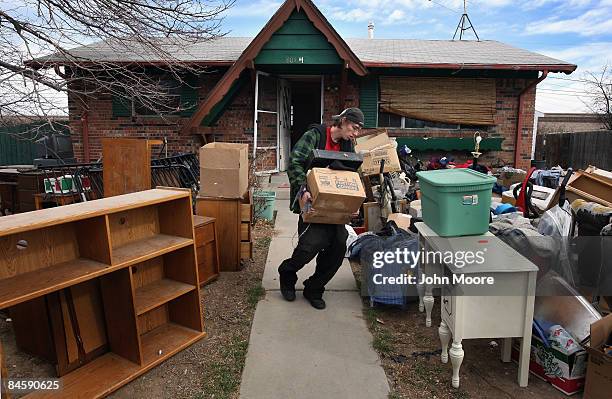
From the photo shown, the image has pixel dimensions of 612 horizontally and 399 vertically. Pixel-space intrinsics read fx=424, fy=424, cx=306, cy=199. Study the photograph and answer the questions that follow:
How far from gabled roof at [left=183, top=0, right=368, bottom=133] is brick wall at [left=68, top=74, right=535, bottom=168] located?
142 cm

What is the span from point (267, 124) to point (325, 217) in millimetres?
6943

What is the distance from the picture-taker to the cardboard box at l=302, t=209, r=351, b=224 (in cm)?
345

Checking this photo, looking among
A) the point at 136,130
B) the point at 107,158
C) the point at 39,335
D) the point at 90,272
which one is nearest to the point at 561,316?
the point at 90,272

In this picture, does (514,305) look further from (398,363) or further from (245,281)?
(245,281)

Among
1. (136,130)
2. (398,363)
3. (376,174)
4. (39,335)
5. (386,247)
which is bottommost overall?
(398,363)

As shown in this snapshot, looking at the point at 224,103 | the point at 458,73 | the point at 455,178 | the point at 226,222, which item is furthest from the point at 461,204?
the point at 458,73

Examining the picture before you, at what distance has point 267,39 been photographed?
8516 mm

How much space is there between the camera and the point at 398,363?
3111 millimetres

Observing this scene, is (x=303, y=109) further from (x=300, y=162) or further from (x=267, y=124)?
(x=300, y=162)

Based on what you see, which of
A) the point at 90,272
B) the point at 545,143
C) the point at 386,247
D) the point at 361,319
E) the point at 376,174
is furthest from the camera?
the point at 545,143

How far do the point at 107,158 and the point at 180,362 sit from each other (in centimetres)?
292

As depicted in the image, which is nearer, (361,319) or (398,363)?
(398,363)

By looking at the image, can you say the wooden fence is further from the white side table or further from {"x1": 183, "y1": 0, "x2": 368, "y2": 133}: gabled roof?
the white side table

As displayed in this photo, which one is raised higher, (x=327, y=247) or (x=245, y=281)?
(x=327, y=247)
